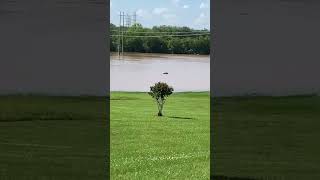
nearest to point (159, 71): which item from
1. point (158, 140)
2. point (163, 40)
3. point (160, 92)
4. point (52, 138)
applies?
point (163, 40)

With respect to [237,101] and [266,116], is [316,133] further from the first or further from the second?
[237,101]

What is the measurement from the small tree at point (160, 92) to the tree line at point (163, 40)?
1872mm

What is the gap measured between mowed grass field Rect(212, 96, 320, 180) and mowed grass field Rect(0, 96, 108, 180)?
123 centimetres

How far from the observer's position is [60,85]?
748cm

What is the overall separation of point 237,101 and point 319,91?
1.39 meters

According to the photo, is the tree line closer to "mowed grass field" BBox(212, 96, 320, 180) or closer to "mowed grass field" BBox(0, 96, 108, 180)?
"mowed grass field" BBox(212, 96, 320, 180)

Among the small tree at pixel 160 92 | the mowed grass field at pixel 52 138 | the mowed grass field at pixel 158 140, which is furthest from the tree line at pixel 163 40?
the mowed grass field at pixel 52 138

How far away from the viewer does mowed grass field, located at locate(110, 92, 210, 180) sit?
13.0 feet

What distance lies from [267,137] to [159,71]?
17.4ft

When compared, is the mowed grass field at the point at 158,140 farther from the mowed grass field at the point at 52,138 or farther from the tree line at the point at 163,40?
the tree line at the point at 163,40

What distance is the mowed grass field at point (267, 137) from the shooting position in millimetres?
4051

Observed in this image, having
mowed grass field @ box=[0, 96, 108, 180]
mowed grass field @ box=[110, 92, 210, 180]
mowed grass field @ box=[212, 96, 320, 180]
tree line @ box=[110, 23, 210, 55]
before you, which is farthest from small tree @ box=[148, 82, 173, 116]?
tree line @ box=[110, 23, 210, 55]

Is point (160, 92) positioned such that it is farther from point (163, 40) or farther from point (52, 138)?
point (52, 138)

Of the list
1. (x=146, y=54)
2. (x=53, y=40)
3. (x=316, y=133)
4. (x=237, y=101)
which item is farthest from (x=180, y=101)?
(x=316, y=133)
